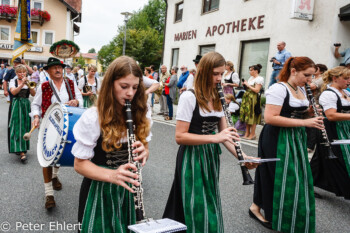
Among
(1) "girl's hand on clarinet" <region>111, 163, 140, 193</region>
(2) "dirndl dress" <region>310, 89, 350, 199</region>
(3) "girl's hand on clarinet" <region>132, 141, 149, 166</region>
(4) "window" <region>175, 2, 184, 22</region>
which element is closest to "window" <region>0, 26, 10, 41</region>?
(4) "window" <region>175, 2, 184, 22</region>

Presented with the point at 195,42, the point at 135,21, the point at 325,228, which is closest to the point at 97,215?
the point at 325,228

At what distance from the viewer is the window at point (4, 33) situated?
32125 millimetres

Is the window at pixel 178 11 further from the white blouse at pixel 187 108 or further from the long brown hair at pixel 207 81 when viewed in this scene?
the white blouse at pixel 187 108

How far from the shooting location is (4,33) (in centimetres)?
3228

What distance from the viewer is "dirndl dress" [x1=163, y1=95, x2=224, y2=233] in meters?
2.43

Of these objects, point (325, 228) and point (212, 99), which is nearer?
point (212, 99)

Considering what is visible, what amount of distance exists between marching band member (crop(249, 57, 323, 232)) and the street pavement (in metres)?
0.47

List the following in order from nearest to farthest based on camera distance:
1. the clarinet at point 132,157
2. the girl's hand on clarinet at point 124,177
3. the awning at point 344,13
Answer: the girl's hand on clarinet at point 124,177 → the clarinet at point 132,157 → the awning at point 344,13

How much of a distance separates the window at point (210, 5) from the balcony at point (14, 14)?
70.8 feet

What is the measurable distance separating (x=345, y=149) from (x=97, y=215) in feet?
11.1

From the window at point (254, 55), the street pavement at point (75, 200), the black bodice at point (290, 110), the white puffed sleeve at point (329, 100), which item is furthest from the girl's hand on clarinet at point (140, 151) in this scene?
the window at point (254, 55)

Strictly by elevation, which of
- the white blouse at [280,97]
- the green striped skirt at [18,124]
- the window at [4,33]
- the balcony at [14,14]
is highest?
the balcony at [14,14]

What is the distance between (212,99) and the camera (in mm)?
2619

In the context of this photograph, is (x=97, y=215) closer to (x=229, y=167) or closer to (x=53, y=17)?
(x=229, y=167)
